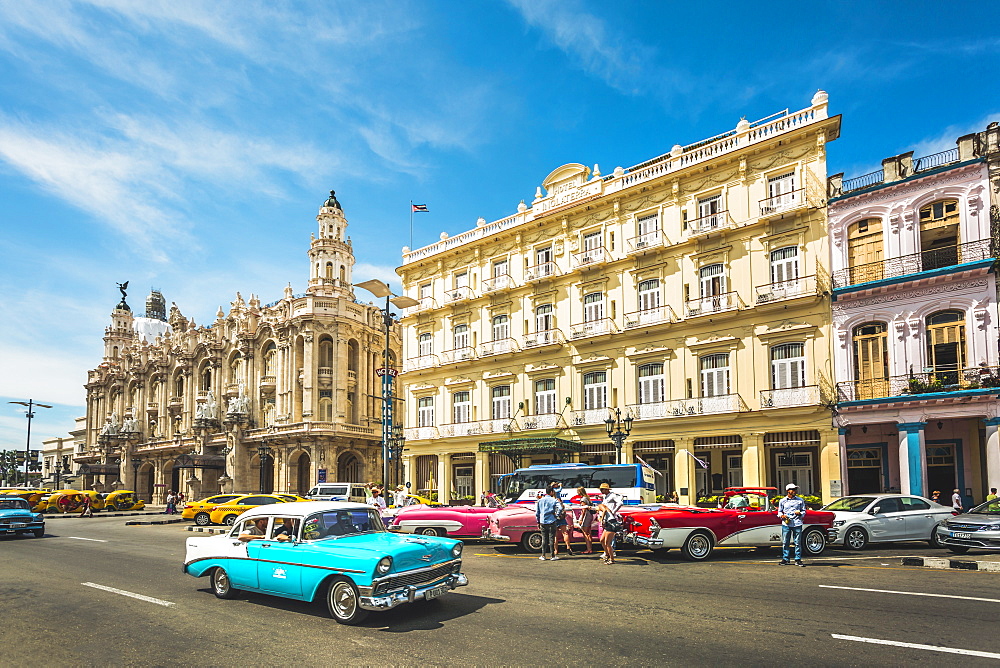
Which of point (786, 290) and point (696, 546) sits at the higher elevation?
point (786, 290)

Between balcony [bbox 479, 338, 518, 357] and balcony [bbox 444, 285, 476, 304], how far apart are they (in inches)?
108

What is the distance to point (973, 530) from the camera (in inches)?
639

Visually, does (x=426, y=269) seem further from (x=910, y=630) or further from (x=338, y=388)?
(x=910, y=630)

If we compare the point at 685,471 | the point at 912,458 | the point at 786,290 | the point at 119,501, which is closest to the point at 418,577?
the point at 912,458

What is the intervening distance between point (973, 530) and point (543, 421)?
19.5 meters

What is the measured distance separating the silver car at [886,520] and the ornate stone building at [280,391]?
35761mm

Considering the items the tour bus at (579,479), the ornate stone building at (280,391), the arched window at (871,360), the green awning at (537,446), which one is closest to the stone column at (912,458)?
the arched window at (871,360)

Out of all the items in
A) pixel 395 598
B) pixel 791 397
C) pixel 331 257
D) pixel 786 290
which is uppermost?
pixel 331 257

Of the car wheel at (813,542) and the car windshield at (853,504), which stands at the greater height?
the car windshield at (853,504)

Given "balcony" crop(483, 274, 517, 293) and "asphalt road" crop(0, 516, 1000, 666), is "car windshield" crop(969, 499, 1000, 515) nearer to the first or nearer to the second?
"asphalt road" crop(0, 516, 1000, 666)

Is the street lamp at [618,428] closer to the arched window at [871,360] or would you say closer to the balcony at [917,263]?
the arched window at [871,360]

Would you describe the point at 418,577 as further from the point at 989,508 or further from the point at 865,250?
the point at 865,250

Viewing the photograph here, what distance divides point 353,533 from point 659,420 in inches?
827

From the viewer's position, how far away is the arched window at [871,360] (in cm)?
2567
